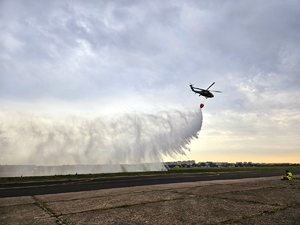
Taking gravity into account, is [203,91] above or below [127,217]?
above

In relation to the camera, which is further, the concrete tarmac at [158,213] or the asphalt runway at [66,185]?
the asphalt runway at [66,185]

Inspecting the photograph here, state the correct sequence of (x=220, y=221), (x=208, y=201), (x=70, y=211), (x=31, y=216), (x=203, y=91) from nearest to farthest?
(x=220, y=221) < (x=31, y=216) < (x=70, y=211) < (x=208, y=201) < (x=203, y=91)

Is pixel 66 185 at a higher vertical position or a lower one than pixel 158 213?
higher

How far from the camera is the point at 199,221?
782 cm

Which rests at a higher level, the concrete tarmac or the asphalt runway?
the asphalt runway

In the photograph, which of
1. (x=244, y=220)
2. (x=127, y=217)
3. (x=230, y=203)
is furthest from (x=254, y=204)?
(x=127, y=217)

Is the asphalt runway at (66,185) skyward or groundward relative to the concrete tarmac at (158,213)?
skyward

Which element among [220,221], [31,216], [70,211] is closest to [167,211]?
[220,221]

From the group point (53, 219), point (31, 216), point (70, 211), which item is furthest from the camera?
point (70, 211)

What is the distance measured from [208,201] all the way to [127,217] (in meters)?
4.90

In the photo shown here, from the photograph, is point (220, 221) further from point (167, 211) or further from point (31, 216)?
point (31, 216)

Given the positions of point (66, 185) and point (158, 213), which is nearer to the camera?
point (158, 213)

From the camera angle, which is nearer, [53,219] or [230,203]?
[53,219]

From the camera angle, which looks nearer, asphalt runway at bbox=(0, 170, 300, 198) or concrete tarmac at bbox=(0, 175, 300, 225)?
concrete tarmac at bbox=(0, 175, 300, 225)
